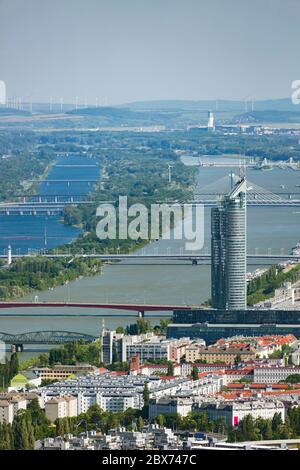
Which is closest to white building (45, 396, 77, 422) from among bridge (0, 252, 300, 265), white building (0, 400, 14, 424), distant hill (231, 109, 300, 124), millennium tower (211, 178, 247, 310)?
white building (0, 400, 14, 424)

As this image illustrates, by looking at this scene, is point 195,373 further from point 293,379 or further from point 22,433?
point 22,433

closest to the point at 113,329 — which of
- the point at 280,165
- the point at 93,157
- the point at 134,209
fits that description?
the point at 134,209

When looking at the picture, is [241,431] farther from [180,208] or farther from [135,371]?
[180,208]

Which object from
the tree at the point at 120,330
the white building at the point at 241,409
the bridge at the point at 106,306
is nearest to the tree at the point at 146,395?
the white building at the point at 241,409

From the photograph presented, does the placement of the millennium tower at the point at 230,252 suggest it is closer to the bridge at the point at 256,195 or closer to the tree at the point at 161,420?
the tree at the point at 161,420

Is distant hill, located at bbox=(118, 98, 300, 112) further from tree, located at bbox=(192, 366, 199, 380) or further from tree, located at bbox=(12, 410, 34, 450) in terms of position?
tree, located at bbox=(12, 410, 34, 450)
